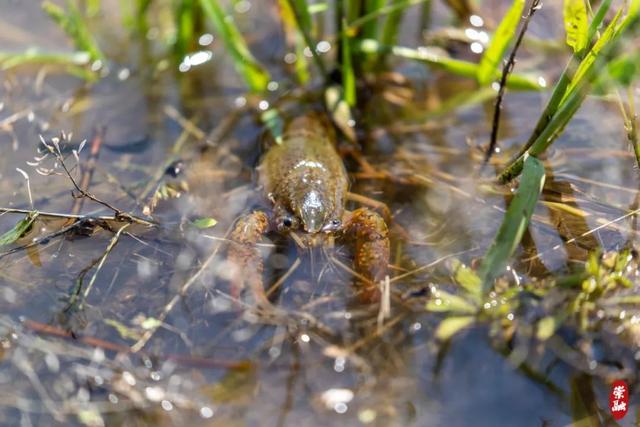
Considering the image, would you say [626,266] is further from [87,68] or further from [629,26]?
[87,68]

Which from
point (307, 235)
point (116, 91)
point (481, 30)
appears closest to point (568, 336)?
point (307, 235)

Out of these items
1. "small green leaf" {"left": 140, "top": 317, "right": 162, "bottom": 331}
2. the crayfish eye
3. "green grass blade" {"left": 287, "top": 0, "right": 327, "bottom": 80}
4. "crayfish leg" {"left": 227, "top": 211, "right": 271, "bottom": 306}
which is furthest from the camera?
"green grass blade" {"left": 287, "top": 0, "right": 327, "bottom": 80}

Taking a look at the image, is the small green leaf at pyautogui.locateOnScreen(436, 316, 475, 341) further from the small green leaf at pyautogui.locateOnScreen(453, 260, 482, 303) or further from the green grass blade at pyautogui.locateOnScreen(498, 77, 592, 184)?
the green grass blade at pyautogui.locateOnScreen(498, 77, 592, 184)

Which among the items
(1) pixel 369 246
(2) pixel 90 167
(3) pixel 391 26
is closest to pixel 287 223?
(1) pixel 369 246

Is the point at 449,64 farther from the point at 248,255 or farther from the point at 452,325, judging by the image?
the point at 452,325

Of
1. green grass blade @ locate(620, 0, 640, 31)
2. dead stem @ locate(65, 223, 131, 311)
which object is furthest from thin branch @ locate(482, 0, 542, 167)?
dead stem @ locate(65, 223, 131, 311)

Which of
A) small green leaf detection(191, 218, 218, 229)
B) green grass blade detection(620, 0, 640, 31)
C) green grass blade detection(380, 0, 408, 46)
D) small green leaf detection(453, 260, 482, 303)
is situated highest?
green grass blade detection(620, 0, 640, 31)

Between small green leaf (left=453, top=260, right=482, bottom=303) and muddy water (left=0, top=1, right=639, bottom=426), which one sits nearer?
muddy water (left=0, top=1, right=639, bottom=426)
